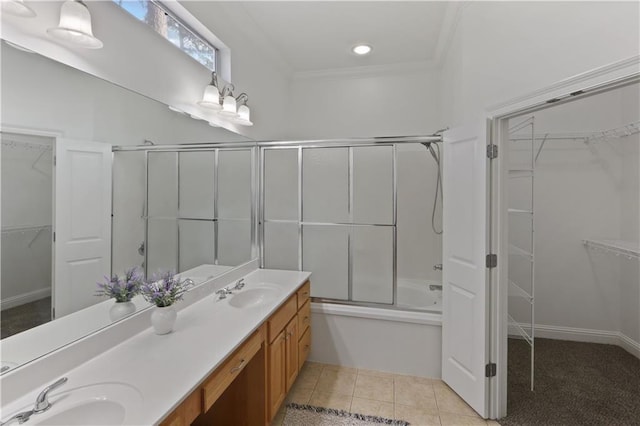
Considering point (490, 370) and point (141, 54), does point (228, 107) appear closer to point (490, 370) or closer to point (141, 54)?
point (141, 54)

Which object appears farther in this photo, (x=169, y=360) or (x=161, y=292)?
(x=161, y=292)

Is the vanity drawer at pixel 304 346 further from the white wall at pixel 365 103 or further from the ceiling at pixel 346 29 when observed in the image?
the ceiling at pixel 346 29

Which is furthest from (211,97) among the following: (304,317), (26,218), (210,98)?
(304,317)

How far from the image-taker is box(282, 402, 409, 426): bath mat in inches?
74.2

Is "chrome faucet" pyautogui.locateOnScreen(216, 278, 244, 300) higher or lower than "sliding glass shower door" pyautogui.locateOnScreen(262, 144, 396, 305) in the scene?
lower

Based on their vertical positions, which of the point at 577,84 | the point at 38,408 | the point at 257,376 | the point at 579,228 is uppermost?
the point at 577,84

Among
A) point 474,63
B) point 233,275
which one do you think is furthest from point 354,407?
point 474,63

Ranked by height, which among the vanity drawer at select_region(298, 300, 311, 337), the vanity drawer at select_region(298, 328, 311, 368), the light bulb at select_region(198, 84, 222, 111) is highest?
the light bulb at select_region(198, 84, 222, 111)

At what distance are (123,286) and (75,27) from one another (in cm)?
111

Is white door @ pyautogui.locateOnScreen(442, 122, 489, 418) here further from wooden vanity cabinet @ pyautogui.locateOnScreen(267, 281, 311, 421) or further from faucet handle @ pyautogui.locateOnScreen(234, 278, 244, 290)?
faucet handle @ pyautogui.locateOnScreen(234, 278, 244, 290)

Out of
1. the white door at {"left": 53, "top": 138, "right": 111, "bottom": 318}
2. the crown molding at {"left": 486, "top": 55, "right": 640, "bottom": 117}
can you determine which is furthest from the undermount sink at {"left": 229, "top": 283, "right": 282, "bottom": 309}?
the crown molding at {"left": 486, "top": 55, "right": 640, "bottom": 117}

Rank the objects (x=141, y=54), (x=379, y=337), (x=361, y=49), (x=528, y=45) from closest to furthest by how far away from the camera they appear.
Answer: (x=141, y=54)
(x=528, y=45)
(x=379, y=337)
(x=361, y=49)

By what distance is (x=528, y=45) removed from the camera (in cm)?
169

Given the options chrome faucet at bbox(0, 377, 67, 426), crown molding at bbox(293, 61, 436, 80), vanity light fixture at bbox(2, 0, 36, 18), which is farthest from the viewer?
crown molding at bbox(293, 61, 436, 80)
